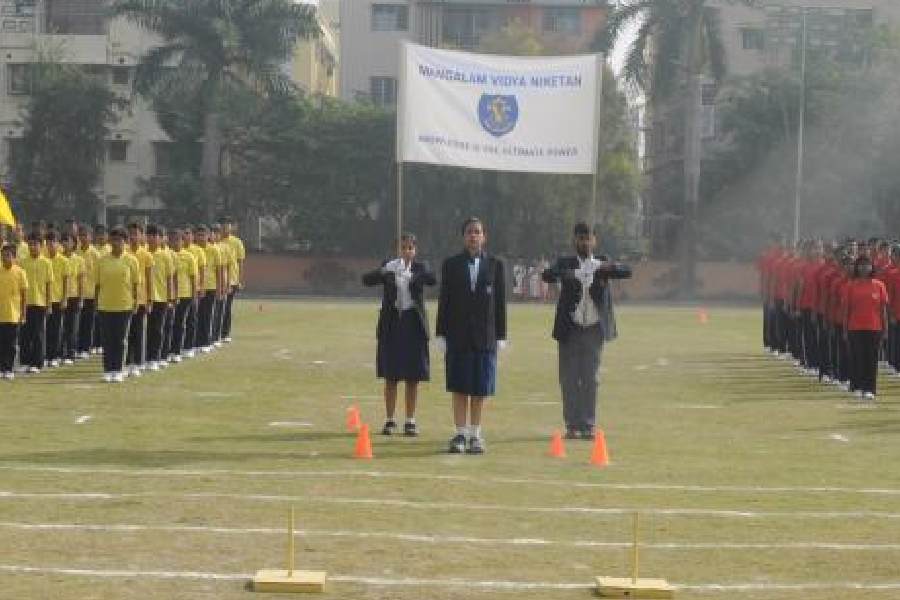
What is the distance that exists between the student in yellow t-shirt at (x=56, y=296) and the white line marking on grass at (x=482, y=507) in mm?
13030

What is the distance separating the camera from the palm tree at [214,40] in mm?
66188

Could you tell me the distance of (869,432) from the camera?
1903 centimetres

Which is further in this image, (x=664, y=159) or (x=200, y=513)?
(x=664, y=159)

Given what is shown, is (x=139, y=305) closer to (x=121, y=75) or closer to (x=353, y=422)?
(x=353, y=422)

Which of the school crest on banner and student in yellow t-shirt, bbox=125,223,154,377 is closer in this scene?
the school crest on banner

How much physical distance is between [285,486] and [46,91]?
61.1m

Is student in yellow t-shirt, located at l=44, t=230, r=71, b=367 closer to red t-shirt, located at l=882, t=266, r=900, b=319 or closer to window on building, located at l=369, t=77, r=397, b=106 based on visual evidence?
red t-shirt, located at l=882, t=266, r=900, b=319

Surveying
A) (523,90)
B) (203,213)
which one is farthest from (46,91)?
(523,90)

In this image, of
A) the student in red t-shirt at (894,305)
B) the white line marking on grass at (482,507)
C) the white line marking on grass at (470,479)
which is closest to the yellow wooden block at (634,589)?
the white line marking on grass at (482,507)

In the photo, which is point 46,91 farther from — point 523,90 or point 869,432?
point 869,432

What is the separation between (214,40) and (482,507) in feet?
181

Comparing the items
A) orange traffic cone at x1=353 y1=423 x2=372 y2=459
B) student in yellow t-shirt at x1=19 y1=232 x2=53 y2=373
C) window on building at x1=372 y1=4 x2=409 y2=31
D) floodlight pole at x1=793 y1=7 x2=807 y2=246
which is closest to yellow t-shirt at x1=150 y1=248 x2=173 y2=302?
student in yellow t-shirt at x1=19 y1=232 x2=53 y2=373

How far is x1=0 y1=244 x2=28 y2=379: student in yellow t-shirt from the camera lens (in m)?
23.8

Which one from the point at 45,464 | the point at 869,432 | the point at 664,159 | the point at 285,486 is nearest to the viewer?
the point at 285,486
